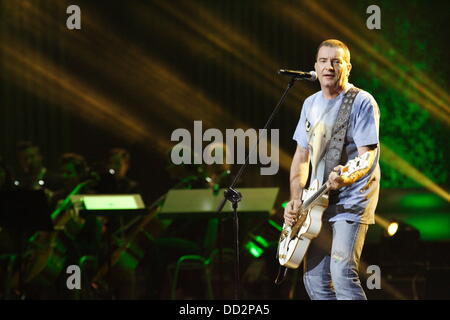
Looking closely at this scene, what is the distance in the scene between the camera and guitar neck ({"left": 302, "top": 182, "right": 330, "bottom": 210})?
402 cm

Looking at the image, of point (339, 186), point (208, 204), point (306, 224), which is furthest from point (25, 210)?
point (339, 186)

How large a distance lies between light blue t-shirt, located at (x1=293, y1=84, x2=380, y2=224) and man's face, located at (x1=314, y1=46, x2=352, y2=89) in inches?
3.2

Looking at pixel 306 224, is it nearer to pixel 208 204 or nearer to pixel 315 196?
pixel 315 196

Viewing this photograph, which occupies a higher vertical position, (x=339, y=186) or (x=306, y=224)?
(x=339, y=186)

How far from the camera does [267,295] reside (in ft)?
24.7

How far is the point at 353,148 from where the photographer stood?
4.15 metres

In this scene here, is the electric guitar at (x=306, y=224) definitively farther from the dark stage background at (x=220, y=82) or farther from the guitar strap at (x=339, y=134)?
the dark stage background at (x=220, y=82)

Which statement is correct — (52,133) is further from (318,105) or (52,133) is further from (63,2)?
(318,105)

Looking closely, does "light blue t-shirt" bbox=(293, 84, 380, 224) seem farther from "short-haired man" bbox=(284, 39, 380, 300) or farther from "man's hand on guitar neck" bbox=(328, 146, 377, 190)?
"man's hand on guitar neck" bbox=(328, 146, 377, 190)

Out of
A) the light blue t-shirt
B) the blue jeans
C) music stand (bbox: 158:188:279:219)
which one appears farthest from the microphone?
music stand (bbox: 158:188:279:219)

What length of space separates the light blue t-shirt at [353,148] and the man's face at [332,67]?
0.08 meters

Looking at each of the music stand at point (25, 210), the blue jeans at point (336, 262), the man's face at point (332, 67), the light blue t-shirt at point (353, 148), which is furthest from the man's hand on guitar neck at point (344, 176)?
the music stand at point (25, 210)

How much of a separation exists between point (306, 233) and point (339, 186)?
38cm

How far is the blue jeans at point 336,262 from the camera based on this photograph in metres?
3.94
